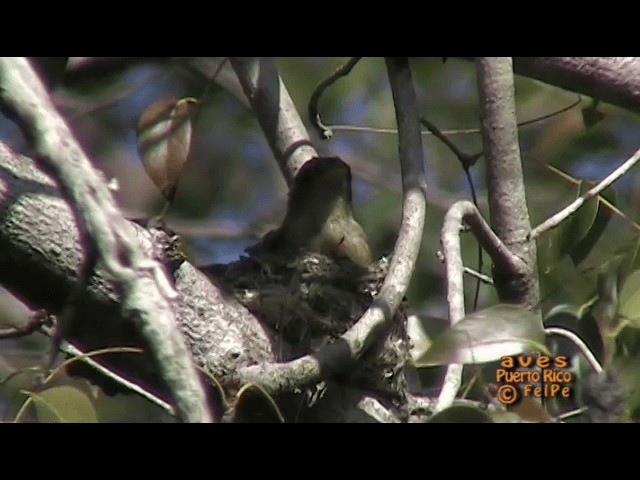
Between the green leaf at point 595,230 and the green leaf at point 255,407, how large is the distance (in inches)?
42.9

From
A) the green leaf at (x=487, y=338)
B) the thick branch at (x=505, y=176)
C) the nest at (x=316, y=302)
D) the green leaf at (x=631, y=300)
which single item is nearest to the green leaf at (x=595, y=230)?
the thick branch at (x=505, y=176)

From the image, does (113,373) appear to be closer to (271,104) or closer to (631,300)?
(631,300)

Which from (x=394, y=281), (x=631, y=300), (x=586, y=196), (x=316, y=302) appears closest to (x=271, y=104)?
(x=316, y=302)

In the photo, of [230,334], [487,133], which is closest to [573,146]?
[487,133]

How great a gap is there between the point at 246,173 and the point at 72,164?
4.12 metres

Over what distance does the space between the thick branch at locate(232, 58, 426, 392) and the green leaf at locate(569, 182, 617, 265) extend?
46cm

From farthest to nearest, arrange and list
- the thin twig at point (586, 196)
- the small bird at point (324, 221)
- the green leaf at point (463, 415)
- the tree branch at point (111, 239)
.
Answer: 1. the small bird at point (324, 221)
2. the thin twig at point (586, 196)
3. the green leaf at point (463, 415)
4. the tree branch at point (111, 239)

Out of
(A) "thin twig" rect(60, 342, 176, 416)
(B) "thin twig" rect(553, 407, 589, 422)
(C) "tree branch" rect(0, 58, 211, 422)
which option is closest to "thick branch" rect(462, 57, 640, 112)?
(B) "thin twig" rect(553, 407, 589, 422)

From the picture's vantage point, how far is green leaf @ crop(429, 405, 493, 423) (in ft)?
4.90

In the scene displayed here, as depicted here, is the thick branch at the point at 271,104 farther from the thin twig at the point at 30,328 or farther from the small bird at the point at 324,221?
the thin twig at the point at 30,328

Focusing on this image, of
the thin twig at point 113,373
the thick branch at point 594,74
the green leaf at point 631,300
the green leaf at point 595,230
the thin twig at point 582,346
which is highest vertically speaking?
the thick branch at point 594,74

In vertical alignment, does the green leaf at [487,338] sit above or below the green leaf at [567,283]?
above

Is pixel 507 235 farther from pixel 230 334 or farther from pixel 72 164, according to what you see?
pixel 72 164

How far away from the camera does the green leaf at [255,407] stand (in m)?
1.61
